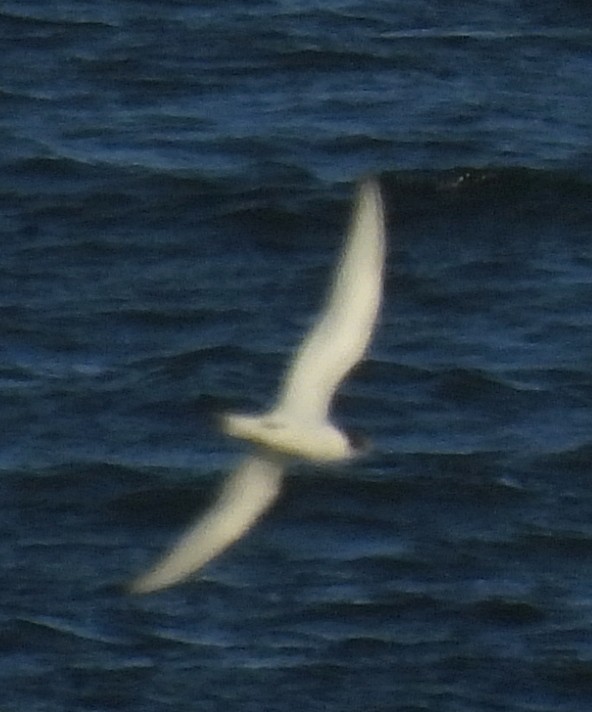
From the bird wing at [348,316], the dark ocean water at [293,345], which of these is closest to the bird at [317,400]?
the bird wing at [348,316]

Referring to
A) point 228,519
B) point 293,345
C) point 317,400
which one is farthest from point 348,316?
point 293,345

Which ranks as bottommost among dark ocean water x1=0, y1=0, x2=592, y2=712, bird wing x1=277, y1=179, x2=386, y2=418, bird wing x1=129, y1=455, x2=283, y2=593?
bird wing x1=129, y1=455, x2=283, y2=593

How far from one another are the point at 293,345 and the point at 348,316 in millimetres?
8135

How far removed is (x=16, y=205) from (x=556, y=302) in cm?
343

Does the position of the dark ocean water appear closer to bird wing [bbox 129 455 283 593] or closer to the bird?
bird wing [bbox 129 455 283 593]

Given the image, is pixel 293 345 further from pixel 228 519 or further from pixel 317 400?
pixel 317 400

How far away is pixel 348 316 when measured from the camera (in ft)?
38.3

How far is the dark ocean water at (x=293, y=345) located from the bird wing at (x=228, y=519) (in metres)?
4.38

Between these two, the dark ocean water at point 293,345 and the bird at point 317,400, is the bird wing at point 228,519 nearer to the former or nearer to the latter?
the bird at point 317,400

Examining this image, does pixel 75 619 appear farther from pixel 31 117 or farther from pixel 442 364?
pixel 31 117

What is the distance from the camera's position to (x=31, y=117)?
75.7 feet

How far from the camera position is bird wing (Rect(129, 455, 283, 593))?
456 inches

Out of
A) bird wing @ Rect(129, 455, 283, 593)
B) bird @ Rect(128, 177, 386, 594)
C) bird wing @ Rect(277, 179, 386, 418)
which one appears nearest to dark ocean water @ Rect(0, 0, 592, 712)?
bird wing @ Rect(129, 455, 283, 593)

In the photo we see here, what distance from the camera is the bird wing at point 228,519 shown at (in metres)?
11.6
